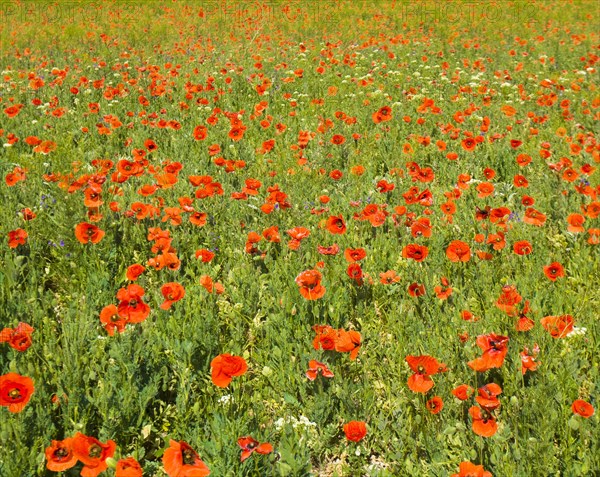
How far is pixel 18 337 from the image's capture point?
2.33m

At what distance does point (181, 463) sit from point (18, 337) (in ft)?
3.93

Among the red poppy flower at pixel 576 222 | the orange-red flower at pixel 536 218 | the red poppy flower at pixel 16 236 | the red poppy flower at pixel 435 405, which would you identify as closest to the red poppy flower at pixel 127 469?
the red poppy flower at pixel 435 405

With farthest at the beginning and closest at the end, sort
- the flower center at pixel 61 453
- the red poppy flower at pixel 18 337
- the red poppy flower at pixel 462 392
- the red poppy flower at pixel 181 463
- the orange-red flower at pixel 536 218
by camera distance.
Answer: the orange-red flower at pixel 536 218 → the red poppy flower at pixel 18 337 → the red poppy flower at pixel 462 392 → the flower center at pixel 61 453 → the red poppy flower at pixel 181 463

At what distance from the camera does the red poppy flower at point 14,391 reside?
6.02ft

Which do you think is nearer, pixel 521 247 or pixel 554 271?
pixel 554 271

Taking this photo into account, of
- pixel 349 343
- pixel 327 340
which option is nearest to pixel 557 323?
pixel 349 343

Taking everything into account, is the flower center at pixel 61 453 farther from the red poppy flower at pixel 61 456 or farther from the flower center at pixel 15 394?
the flower center at pixel 15 394

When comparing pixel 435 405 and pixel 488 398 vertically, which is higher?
pixel 488 398

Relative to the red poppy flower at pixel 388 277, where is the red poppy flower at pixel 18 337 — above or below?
above

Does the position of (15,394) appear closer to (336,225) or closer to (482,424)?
(482,424)

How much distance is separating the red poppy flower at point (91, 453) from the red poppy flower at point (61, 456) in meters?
0.03

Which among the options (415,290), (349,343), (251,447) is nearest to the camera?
(251,447)

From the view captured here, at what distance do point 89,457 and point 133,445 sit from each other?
595 millimetres

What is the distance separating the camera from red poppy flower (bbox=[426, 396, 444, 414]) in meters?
2.22
